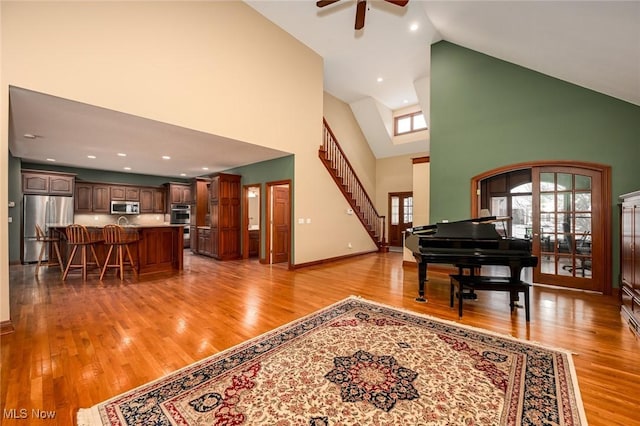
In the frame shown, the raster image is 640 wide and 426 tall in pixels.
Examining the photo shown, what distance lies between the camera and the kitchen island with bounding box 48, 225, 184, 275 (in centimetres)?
525

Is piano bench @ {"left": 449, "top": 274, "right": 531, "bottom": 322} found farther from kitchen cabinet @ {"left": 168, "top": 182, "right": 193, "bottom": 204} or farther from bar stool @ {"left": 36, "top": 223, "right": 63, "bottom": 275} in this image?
kitchen cabinet @ {"left": 168, "top": 182, "right": 193, "bottom": 204}

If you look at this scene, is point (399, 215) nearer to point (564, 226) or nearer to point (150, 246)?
point (564, 226)

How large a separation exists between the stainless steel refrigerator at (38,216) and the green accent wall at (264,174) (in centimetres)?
476

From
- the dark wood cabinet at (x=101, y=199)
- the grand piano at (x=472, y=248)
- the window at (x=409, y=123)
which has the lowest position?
the grand piano at (x=472, y=248)

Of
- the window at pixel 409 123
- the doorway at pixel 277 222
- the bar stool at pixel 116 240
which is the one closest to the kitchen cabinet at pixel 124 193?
the bar stool at pixel 116 240

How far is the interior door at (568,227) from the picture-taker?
166 inches

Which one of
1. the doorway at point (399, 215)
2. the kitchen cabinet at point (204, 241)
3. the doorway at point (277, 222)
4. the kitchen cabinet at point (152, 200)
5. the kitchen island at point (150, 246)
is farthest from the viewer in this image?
the doorway at point (399, 215)

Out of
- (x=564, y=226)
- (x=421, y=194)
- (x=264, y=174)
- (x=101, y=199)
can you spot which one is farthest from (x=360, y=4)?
(x=101, y=199)

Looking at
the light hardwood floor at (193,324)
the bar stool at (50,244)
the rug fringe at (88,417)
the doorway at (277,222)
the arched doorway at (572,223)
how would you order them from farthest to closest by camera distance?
the doorway at (277,222) < the bar stool at (50,244) < the arched doorway at (572,223) < the light hardwood floor at (193,324) < the rug fringe at (88,417)

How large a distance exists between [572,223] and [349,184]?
5.43 metres

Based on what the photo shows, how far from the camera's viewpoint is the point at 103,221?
852 cm

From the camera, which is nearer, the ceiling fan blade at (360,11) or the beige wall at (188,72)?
the beige wall at (188,72)

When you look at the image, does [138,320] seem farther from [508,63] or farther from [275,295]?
[508,63]

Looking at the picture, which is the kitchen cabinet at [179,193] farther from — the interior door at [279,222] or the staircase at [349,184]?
the staircase at [349,184]
